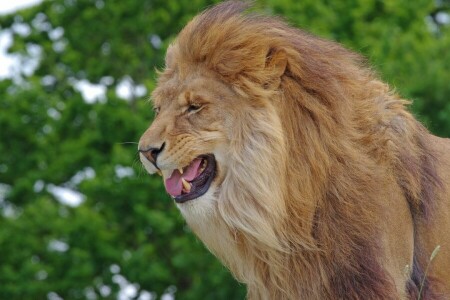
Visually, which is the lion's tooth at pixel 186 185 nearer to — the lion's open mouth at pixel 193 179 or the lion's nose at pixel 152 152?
the lion's open mouth at pixel 193 179

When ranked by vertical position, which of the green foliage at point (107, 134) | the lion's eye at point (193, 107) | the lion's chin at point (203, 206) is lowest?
the green foliage at point (107, 134)

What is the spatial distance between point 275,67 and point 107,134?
1468cm

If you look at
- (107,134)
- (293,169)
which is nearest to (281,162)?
(293,169)

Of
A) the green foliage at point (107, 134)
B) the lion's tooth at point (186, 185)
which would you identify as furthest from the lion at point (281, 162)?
the green foliage at point (107, 134)

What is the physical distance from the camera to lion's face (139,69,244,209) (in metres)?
5.43

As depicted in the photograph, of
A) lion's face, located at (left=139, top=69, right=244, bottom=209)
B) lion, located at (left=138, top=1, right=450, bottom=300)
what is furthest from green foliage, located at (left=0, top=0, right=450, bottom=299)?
lion's face, located at (left=139, top=69, right=244, bottom=209)

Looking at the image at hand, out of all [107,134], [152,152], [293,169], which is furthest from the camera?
[107,134]

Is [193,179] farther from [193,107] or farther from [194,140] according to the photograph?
[193,107]

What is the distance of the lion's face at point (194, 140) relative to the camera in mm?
5434

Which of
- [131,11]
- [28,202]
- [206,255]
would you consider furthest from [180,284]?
[131,11]

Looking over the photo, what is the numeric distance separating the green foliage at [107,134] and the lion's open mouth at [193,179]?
1155 cm

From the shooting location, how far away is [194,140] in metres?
5.46

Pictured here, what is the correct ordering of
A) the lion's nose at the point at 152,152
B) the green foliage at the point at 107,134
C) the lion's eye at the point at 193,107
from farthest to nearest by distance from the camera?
the green foliage at the point at 107,134
the lion's eye at the point at 193,107
the lion's nose at the point at 152,152

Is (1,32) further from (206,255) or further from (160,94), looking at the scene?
(160,94)
